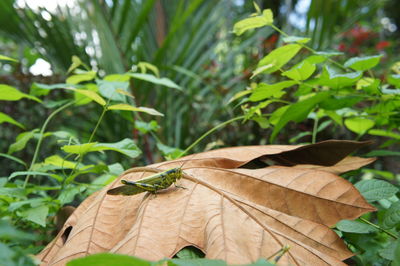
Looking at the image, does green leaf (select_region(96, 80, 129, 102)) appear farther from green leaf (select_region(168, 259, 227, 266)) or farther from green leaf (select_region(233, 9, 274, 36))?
green leaf (select_region(168, 259, 227, 266))

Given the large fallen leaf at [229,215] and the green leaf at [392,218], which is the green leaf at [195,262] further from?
the green leaf at [392,218]

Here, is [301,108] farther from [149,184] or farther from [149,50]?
[149,50]

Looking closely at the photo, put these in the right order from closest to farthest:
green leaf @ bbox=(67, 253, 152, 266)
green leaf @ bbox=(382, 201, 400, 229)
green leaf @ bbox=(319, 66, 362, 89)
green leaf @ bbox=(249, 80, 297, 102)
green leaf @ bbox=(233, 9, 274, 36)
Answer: green leaf @ bbox=(67, 253, 152, 266) → green leaf @ bbox=(382, 201, 400, 229) → green leaf @ bbox=(319, 66, 362, 89) → green leaf @ bbox=(249, 80, 297, 102) → green leaf @ bbox=(233, 9, 274, 36)

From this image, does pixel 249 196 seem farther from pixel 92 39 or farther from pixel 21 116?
pixel 21 116

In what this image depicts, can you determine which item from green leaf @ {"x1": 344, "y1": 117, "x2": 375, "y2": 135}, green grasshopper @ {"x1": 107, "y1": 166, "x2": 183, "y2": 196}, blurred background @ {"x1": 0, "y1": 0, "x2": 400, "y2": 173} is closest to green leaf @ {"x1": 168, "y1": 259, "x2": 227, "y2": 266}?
green grasshopper @ {"x1": 107, "y1": 166, "x2": 183, "y2": 196}

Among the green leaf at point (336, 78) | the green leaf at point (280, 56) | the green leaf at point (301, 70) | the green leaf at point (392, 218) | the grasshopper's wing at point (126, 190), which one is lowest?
the green leaf at point (392, 218)

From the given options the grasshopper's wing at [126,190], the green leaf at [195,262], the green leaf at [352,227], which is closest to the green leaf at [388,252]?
the green leaf at [352,227]

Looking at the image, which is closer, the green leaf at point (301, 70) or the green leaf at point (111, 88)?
the green leaf at point (301, 70)
